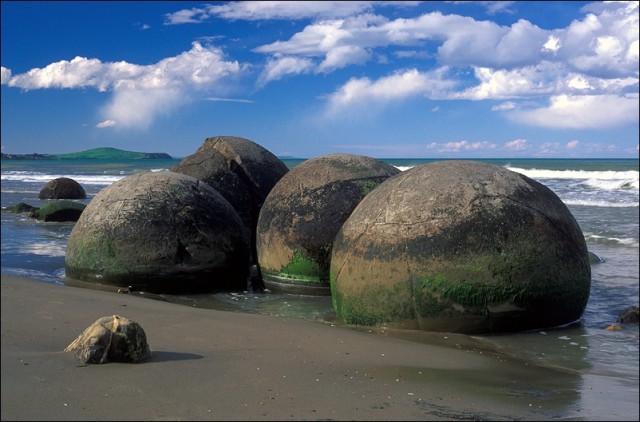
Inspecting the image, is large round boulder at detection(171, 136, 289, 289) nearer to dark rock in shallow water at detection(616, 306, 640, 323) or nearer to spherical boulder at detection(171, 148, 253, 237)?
spherical boulder at detection(171, 148, 253, 237)

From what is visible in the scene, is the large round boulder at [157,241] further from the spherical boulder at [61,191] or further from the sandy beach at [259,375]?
the spherical boulder at [61,191]

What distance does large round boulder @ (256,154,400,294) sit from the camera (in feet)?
28.9

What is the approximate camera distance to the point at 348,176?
9047 millimetres

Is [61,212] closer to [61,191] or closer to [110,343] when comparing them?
[61,191]

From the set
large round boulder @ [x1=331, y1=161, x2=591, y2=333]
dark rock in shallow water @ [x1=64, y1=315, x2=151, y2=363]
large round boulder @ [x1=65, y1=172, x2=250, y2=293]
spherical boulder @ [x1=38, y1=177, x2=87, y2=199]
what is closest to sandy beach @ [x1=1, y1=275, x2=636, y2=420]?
dark rock in shallow water @ [x1=64, y1=315, x2=151, y2=363]

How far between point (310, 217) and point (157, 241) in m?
1.88

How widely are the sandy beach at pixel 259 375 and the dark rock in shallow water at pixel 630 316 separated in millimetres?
1991

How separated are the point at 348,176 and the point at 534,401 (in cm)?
478

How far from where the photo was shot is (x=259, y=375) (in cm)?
482

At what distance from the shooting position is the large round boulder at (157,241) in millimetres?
8672

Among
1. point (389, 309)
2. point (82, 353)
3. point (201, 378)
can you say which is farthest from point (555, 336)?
point (82, 353)

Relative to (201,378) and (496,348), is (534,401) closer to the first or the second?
(496,348)

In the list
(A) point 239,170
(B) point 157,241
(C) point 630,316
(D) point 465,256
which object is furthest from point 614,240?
(B) point 157,241

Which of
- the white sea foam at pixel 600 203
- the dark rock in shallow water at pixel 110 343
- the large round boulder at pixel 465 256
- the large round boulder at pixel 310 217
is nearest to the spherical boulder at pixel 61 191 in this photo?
the white sea foam at pixel 600 203
